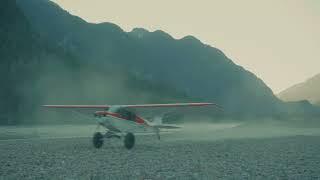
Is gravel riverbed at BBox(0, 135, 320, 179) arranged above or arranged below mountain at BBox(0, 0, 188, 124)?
below

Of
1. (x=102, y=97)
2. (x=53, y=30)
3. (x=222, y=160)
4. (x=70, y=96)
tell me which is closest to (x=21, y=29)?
(x=70, y=96)

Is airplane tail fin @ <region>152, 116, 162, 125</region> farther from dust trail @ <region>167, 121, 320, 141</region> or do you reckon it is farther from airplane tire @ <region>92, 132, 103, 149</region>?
airplane tire @ <region>92, 132, 103, 149</region>

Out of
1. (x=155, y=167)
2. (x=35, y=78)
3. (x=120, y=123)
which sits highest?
(x=35, y=78)

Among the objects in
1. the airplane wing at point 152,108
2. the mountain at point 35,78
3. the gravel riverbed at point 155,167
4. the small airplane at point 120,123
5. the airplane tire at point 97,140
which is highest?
the mountain at point 35,78

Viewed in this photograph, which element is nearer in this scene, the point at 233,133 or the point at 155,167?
the point at 155,167

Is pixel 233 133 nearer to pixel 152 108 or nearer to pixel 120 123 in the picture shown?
pixel 152 108

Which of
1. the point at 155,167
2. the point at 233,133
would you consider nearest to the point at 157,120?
the point at 155,167

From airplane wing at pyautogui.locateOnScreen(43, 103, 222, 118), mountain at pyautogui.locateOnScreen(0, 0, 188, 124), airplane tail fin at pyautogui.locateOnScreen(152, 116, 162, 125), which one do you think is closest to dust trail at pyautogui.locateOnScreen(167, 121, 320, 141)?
airplane wing at pyautogui.locateOnScreen(43, 103, 222, 118)

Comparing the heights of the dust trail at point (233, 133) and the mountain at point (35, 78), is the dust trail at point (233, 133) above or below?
below

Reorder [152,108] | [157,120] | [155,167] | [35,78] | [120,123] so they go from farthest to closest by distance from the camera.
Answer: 1. [35,78]
2. [157,120]
3. [152,108]
4. [120,123]
5. [155,167]

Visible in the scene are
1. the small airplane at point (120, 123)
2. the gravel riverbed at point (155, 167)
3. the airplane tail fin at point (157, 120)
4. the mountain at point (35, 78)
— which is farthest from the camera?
the mountain at point (35, 78)

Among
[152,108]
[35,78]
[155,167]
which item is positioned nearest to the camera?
[155,167]

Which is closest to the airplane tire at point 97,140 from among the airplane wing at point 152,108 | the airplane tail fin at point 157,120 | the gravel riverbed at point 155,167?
the airplane wing at point 152,108

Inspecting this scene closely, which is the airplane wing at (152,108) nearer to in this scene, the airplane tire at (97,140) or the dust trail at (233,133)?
the dust trail at (233,133)
